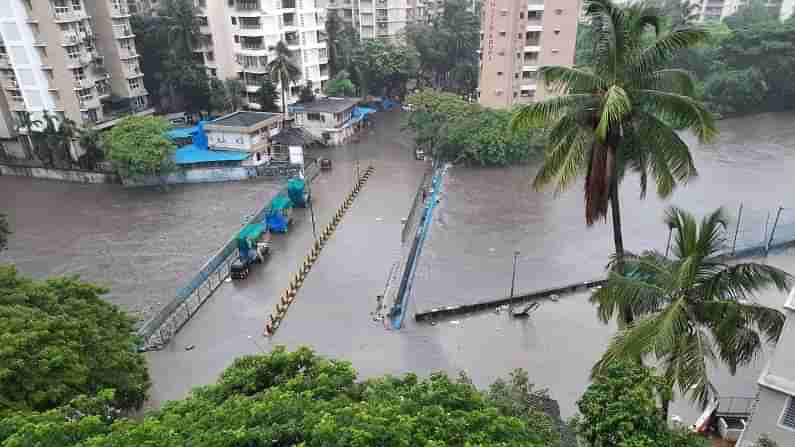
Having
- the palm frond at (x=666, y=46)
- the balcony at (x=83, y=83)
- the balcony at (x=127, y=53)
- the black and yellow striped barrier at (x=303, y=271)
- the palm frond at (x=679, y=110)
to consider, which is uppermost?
the palm frond at (x=666, y=46)

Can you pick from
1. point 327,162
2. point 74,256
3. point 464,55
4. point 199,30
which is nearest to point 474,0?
point 464,55

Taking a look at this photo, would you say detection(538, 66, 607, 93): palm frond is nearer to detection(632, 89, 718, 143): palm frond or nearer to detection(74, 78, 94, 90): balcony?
detection(632, 89, 718, 143): palm frond

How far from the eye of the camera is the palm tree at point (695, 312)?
29.9 feet

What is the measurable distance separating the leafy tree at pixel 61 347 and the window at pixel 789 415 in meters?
15.5

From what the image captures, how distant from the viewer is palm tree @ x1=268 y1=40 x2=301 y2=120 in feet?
144

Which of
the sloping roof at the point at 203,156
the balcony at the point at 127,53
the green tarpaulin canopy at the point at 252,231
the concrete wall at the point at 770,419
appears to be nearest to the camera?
the concrete wall at the point at 770,419

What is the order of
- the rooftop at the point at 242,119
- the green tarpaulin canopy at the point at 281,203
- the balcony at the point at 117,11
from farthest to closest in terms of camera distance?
the balcony at the point at 117,11, the rooftop at the point at 242,119, the green tarpaulin canopy at the point at 281,203

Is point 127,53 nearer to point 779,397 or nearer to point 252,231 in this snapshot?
point 252,231

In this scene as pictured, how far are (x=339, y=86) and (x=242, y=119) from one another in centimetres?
1368

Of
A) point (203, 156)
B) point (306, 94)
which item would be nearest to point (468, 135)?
point (306, 94)

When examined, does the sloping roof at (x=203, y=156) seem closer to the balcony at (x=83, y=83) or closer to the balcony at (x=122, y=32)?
the balcony at (x=83, y=83)

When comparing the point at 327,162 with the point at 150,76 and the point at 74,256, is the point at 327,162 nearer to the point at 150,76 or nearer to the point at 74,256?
the point at 74,256

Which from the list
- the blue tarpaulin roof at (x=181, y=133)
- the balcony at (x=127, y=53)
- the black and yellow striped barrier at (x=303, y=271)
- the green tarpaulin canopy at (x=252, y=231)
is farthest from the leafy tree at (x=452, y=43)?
the green tarpaulin canopy at (x=252, y=231)

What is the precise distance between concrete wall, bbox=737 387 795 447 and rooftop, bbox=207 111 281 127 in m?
36.0
